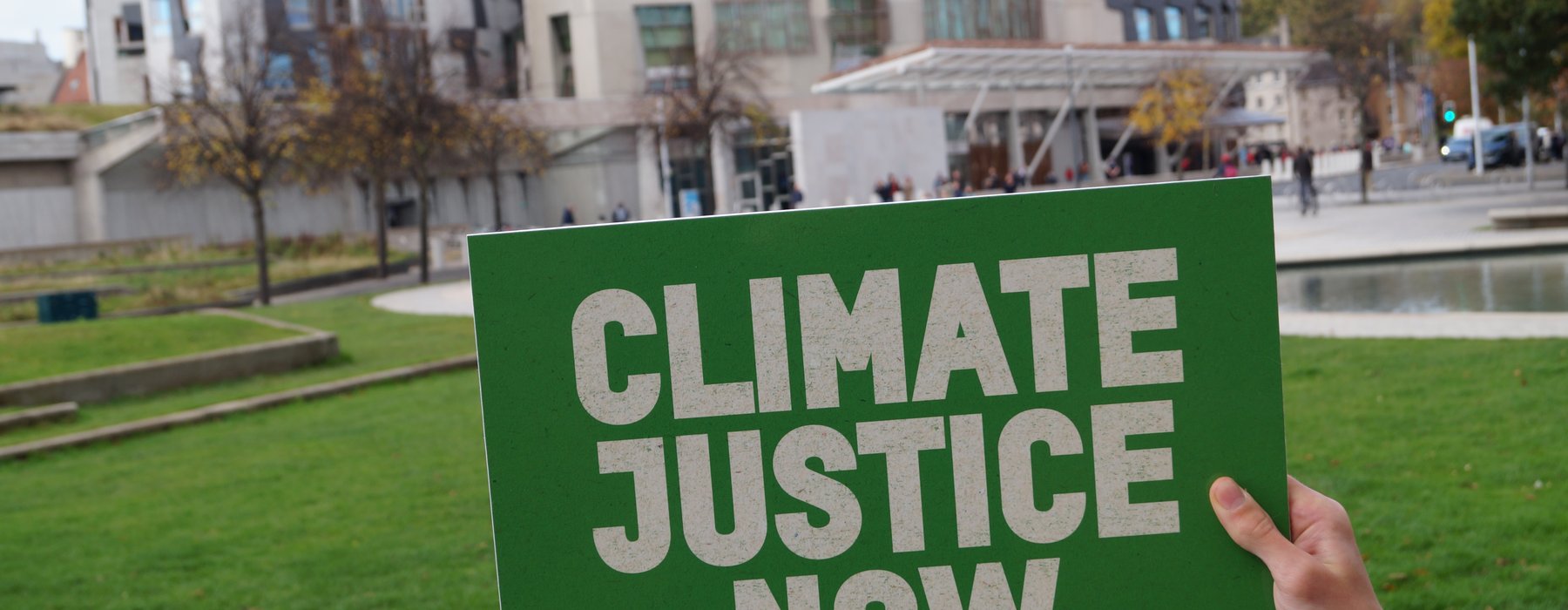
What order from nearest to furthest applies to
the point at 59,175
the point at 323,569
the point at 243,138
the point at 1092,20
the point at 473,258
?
1. the point at 473,258
2. the point at 323,569
3. the point at 243,138
4. the point at 59,175
5. the point at 1092,20

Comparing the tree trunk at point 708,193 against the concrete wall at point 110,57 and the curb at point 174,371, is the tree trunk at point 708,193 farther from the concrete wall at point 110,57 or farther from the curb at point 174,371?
the concrete wall at point 110,57

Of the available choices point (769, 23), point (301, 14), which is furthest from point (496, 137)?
point (769, 23)

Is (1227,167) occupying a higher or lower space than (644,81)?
lower

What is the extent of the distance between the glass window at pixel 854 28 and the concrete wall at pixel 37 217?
1339 inches

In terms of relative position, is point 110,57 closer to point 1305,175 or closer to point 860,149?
point 860,149

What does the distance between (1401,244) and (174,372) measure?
15862 mm

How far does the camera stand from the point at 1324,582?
180 centimetres

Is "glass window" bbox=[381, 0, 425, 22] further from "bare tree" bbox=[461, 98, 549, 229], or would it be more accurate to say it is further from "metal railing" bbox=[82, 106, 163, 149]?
"metal railing" bbox=[82, 106, 163, 149]

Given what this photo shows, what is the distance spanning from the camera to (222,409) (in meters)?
12.2

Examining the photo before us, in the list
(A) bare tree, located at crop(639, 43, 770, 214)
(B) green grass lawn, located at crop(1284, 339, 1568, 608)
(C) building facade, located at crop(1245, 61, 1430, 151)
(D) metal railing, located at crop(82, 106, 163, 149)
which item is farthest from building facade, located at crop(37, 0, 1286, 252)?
(B) green grass lawn, located at crop(1284, 339, 1568, 608)

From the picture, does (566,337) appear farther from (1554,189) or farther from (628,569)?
(1554,189)

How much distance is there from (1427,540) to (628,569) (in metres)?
4.69

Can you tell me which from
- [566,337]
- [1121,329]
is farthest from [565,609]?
[1121,329]

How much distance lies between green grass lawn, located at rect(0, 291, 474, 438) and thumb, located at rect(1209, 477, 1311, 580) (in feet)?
39.0
